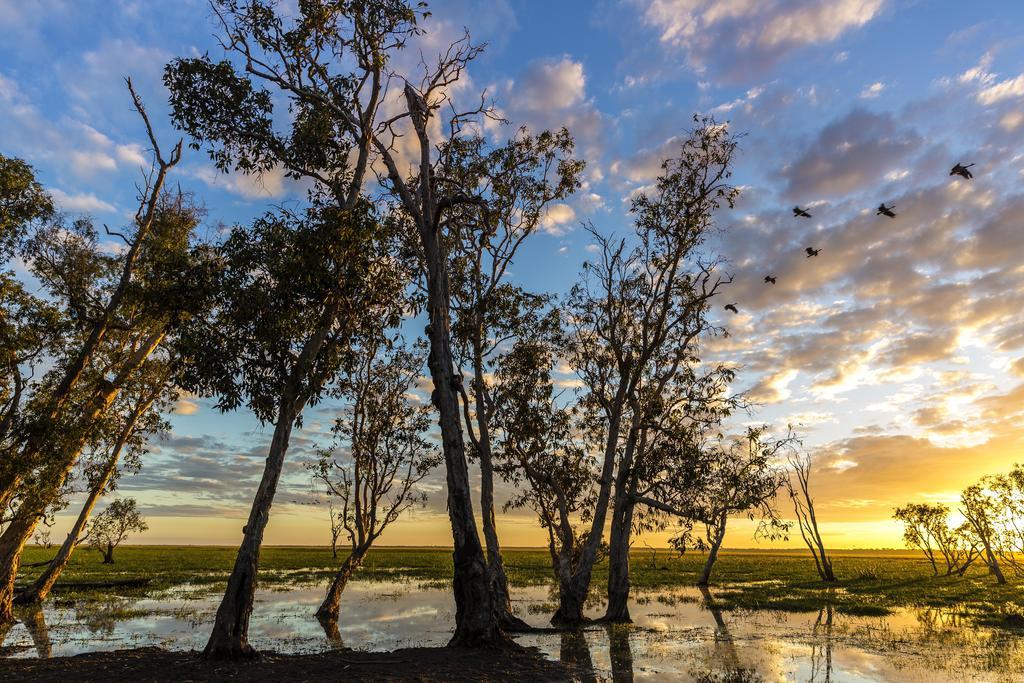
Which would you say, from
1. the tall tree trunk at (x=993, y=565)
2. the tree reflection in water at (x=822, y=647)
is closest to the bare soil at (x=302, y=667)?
the tree reflection in water at (x=822, y=647)

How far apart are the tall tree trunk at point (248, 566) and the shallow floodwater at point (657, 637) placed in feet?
10.1

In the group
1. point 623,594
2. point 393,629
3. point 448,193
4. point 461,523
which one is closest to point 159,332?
point 448,193

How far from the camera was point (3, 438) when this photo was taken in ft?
70.6

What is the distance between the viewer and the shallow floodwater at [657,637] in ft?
52.1

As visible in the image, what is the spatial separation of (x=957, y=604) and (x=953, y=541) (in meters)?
27.5

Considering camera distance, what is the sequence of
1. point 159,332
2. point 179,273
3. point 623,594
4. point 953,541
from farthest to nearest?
1. point 953,541
2. point 159,332
3. point 623,594
4. point 179,273

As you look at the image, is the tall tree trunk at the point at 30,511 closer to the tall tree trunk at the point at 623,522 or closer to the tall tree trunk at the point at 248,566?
the tall tree trunk at the point at 248,566

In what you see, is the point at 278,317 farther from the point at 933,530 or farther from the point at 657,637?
the point at 933,530

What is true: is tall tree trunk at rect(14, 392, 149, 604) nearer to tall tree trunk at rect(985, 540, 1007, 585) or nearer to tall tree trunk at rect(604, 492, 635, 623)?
tall tree trunk at rect(604, 492, 635, 623)

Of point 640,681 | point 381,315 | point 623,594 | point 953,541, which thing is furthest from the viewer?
point 953,541

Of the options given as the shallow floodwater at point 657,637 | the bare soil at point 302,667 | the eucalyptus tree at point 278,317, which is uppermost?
the eucalyptus tree at point 278,317

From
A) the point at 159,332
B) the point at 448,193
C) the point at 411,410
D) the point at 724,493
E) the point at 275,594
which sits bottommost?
the point at 275,594

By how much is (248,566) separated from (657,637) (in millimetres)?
13730

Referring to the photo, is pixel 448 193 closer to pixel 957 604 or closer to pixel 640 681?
pixel 640 681
